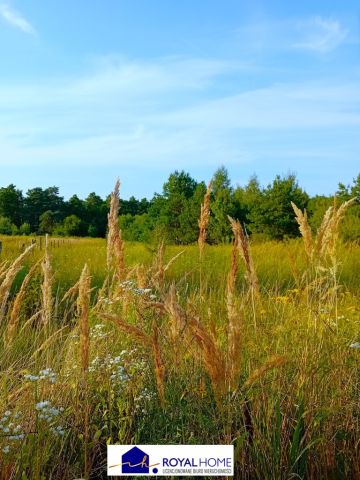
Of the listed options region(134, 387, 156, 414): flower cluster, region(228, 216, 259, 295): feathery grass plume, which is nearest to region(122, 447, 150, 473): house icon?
region(134, 387, 156, 414): flower cluster

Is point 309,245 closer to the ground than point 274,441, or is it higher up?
higher up

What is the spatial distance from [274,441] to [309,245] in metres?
1.29

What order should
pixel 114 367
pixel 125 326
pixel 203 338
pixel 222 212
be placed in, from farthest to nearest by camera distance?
pixel 222 212, pixel 114 367, pixel 125 326, pixel 203 338

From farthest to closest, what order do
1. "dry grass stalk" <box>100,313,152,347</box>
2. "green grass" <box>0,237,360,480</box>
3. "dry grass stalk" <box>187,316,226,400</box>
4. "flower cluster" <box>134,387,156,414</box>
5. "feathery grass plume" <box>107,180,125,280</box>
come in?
"feathery grass plume" <box>107,180,125,280</box>
"flower cluster" <box>134,387,156,414</box>
"green grass" <box>0,237,360,480</box>
"dry grass stalk" <box>100,313,152,347</box>
"dry grass stalk" <box>187,316,226,400</box>

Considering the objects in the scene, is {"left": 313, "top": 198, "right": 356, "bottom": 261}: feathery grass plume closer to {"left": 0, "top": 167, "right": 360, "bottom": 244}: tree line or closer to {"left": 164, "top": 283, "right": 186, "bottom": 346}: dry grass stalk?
{"left": 164, "top": 283, "right": 186, "bottom": 346}: dry grass stalk

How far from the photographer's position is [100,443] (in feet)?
8.55

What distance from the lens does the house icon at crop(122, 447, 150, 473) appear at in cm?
217

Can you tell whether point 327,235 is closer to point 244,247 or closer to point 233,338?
point 244,247

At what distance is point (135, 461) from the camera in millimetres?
2209

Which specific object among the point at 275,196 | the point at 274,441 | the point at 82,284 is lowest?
the point at 274,441

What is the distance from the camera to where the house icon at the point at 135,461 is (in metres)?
2.17

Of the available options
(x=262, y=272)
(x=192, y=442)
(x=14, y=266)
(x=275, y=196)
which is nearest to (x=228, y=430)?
(x=192, y=442)

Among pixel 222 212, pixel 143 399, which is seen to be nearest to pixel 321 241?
pixel 143 399

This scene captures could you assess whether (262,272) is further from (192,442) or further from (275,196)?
(275,196)
